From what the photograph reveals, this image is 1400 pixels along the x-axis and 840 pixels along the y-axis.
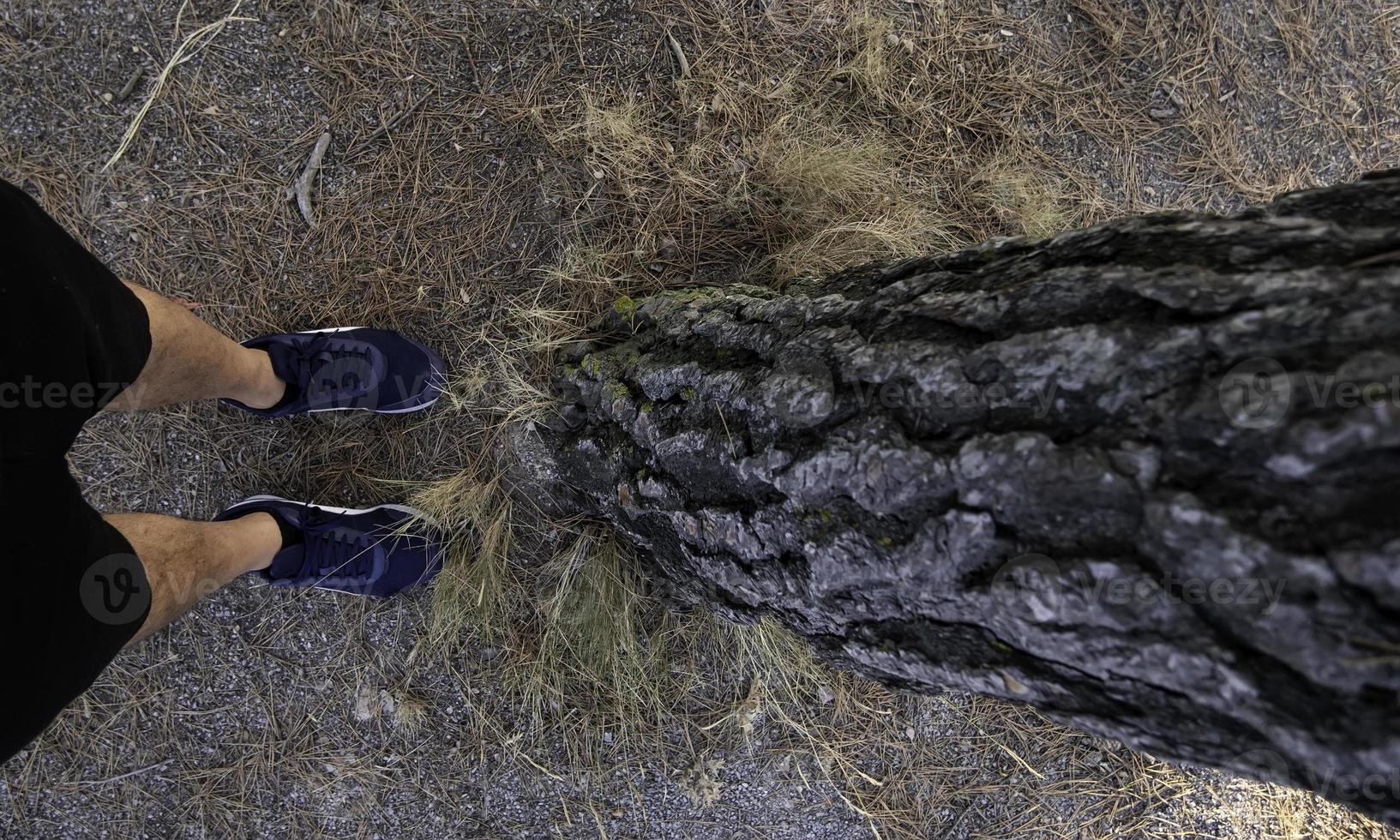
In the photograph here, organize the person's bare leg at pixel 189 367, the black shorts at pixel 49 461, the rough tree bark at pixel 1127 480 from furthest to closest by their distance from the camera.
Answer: the person's bare leg at pixel 189 367, the black shorts at pixel 49 461, the rough tree bark at pixel 1127 480

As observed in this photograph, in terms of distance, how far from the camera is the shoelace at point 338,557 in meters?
2.00

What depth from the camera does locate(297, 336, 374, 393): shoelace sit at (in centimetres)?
200

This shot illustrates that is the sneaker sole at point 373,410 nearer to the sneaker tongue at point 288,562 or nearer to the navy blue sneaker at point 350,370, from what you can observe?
the navy blue sneaker at point 350,370

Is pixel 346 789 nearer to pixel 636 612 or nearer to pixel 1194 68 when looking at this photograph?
pixel 636 612

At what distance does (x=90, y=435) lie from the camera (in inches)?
84.4

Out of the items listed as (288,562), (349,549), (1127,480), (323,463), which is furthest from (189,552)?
(1127,480)

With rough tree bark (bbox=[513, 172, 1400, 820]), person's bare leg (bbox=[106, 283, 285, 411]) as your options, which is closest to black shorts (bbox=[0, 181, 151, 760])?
person's bare leg (bbox=[106, 283, 285, 411])

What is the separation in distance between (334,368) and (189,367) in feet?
1.13

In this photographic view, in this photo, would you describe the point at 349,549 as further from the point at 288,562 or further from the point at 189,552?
the point at 189,552

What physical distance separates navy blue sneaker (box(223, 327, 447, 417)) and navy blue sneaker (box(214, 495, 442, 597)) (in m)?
0.30

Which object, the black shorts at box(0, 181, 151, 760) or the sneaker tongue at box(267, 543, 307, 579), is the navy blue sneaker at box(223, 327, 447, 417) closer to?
the sneaker tongue at box(267, 543, 307, 579)

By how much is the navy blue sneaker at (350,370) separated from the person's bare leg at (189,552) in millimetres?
357

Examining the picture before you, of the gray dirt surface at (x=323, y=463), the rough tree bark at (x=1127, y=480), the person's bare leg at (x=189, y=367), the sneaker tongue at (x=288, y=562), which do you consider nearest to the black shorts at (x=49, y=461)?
the person's bare leg at (x=189, y=367)

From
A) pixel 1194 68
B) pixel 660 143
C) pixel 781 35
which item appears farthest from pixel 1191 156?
pixel 660 143
